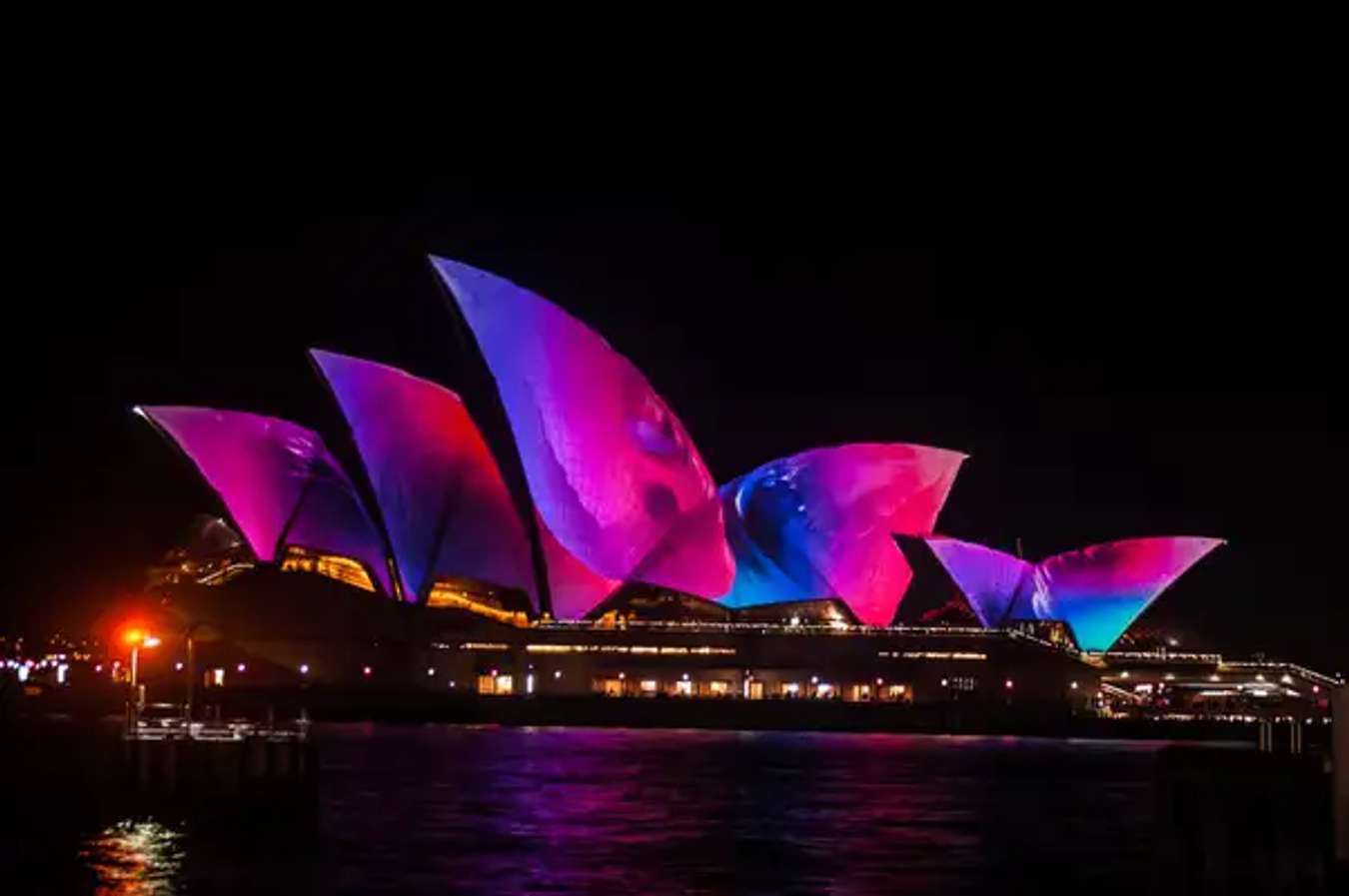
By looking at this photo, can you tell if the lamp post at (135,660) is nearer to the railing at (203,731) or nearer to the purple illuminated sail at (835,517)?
the railing at (203,731)

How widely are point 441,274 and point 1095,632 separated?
35573 millimetres

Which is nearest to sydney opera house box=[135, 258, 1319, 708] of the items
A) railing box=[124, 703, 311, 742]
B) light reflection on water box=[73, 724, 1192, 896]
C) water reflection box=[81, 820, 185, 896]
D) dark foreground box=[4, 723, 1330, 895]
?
light reflection on water box=[73, 724, 1192, 896]

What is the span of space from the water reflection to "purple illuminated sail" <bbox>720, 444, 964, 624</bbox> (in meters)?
39.7

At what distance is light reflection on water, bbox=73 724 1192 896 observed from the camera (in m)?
22.6

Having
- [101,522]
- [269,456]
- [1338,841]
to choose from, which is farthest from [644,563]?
[1338,841]

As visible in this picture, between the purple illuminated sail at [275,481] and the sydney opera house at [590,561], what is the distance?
0.25 feet

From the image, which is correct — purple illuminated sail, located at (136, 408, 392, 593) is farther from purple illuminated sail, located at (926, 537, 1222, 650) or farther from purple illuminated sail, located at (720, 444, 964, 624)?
purple illuminated sail, located at (926, 537, 1222, 650)

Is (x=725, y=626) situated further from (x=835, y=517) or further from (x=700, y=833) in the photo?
(x=700, y=833)

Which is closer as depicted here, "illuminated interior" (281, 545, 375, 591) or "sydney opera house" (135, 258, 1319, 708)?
"sydney opera house" (135, 258, 1319, 708)

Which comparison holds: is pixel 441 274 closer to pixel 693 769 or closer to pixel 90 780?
pixel 693 769

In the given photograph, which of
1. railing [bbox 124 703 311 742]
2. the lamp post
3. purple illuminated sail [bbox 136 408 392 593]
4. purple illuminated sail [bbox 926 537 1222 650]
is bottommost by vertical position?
railing [bbox 124 703 311 742]

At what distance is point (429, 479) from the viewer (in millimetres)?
59781

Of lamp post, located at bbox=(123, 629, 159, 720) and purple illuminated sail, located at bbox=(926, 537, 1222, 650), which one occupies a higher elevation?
purple illuminated sail, located at bbox=(926, 537, 1222, 650)

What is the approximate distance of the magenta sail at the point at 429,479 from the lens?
185 ft
